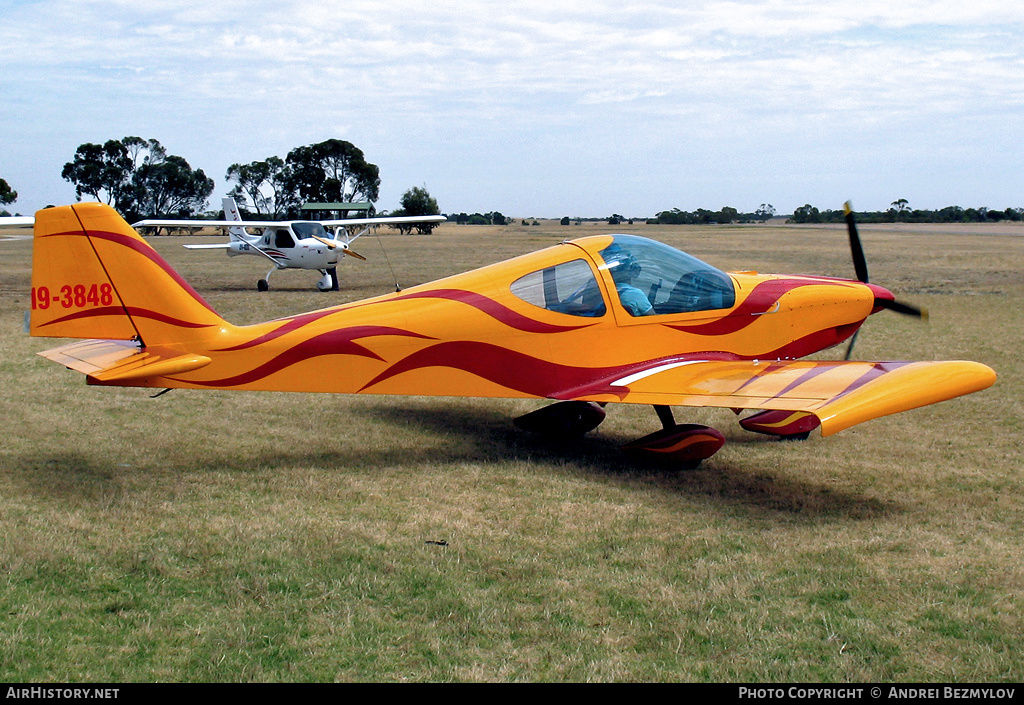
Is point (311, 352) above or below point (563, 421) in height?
above

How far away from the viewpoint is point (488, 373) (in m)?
6.87

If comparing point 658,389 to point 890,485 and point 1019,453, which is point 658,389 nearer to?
point 890,485

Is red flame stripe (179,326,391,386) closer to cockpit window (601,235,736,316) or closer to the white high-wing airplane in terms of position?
cockpit window (601,235,736,316)

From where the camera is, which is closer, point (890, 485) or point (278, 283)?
point (890, 485)

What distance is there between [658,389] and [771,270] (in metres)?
22.7

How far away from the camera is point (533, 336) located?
6902 mm

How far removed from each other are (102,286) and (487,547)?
3500mm

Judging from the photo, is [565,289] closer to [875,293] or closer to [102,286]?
[875,293]

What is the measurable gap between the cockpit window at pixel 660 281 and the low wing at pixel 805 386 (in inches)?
20.5

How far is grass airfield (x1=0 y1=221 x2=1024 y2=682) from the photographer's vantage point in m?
3.83

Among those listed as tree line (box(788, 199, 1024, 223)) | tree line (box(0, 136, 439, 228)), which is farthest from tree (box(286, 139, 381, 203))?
tree line (box(788, 199, 1024, 223))

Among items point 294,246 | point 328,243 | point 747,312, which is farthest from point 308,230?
point 747,312

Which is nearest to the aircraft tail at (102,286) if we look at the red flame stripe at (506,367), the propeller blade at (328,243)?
the red flame stripe at (506,367)
